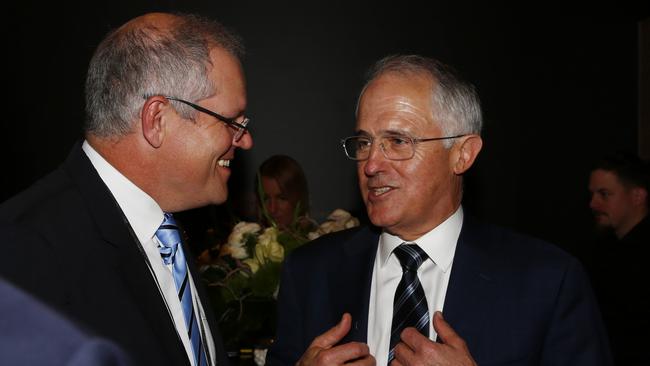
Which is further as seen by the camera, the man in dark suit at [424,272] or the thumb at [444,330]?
the man in dark suit at [424,272]

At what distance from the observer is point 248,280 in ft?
8.20

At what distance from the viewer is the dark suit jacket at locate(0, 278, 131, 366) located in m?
0.42

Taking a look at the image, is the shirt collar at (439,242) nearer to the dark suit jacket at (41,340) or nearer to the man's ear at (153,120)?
the man's ear at (153,120)

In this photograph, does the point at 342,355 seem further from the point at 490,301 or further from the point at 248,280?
the point at 248,280

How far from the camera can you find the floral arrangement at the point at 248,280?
7.97ft

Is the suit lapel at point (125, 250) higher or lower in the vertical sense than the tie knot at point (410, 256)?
higher

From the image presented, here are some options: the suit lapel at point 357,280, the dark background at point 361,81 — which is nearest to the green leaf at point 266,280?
the suit lapel at point 357,280

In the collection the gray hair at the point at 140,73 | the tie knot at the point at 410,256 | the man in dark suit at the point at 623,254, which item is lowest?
the man in dark suit at the point at 623,254

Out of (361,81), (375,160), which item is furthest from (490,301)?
(361,81)

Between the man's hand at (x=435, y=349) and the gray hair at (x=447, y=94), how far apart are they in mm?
590

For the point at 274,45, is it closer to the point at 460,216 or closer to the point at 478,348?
the point at 460,216

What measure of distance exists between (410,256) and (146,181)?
0.83 m

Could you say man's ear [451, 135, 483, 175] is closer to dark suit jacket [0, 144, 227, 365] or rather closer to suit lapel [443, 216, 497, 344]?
suit lapel [443, 216, 497, 344]

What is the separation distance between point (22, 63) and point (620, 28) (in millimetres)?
4918
